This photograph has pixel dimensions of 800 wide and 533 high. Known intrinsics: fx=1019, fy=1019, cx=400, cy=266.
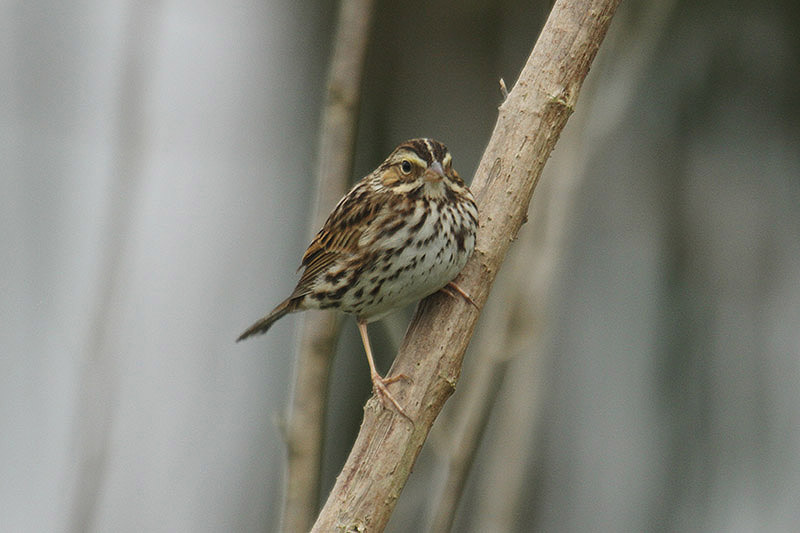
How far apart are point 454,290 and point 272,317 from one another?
1382mm

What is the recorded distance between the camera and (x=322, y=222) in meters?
3.25

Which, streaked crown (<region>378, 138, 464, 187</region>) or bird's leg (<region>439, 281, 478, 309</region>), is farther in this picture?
streaked crown (<region>378, 138, 464, 187</region>)

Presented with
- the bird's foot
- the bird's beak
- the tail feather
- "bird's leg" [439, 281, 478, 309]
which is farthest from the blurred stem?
the tail feather

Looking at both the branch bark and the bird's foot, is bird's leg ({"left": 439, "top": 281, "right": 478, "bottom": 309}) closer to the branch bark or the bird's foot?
the branch bark

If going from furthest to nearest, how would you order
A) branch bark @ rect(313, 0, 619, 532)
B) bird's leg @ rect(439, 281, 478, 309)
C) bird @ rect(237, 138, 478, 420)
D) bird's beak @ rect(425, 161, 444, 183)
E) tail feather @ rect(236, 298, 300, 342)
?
tail feather @ rect(236, 298, 300, 342)
bird's beak @ rect(425, 161, 444, 183)
bird @ rect(237, 138, 478, 420)
bird's leg @ rect(439, 281, 478, 309)
branch bark @ rect(313, 0, 619, 532)

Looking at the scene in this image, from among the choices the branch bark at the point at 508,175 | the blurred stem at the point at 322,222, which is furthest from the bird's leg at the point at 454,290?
the blurred stem at the point at 322,222

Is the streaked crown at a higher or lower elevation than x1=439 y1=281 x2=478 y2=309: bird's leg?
higher

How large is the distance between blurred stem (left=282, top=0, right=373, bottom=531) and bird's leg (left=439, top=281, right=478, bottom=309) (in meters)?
0.53

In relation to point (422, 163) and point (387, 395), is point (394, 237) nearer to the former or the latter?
point (422, 163)

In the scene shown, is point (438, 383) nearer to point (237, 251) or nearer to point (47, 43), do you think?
point (237, 251)

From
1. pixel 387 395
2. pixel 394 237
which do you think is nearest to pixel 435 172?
pixel 394 237

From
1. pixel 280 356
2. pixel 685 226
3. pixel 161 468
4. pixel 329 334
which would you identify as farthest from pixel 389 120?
pixel 329 334

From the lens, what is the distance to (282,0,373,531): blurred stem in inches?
125

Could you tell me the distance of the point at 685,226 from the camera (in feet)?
28.2
